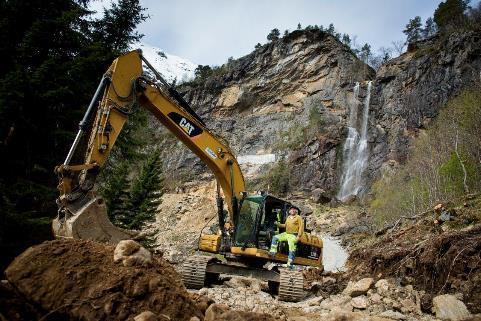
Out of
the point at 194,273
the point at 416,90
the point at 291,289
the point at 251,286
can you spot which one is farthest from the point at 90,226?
the point at 416,90

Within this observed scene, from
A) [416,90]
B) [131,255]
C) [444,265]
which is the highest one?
[416,90]

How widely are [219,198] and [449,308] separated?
4895 millimetres

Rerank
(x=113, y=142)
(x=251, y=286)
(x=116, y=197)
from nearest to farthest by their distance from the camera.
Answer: (x=113, y=142) → (x=251, y=286) → (x=116, y=197)

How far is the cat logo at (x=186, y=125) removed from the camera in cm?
810

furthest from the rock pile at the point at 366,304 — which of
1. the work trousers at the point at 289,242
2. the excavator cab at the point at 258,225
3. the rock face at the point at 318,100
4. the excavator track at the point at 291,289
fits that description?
the rock face at the point at 318,100

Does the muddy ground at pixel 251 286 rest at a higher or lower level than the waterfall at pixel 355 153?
lower

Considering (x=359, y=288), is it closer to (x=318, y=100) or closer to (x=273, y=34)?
(x=318, y=100)

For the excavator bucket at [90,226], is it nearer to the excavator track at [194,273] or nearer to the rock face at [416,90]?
the excavator track at [194,273]

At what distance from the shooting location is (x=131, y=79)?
23.9ft

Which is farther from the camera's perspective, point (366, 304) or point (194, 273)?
point (194, 273)

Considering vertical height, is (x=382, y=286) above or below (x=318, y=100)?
below

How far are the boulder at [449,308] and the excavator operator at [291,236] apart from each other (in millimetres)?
3017

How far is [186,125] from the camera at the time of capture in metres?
8.23

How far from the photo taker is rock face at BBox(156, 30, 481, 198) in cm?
3828
